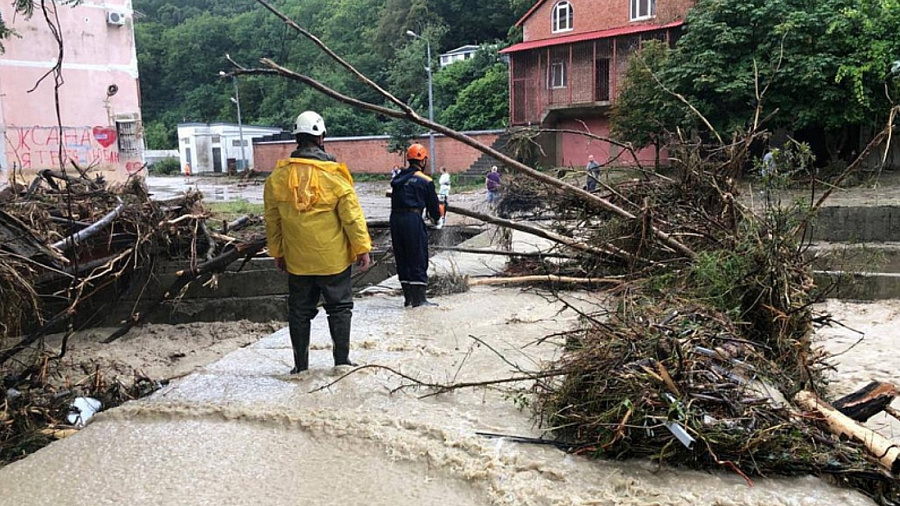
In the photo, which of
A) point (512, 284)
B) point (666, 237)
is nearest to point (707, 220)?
point (666, 237)

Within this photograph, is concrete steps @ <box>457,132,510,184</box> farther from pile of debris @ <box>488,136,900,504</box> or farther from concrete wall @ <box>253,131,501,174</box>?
pile of debris @ <box>488,136,900,504</box>

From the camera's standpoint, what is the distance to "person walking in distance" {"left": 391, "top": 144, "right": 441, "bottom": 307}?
671 centimetres

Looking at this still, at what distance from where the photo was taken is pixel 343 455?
11.0 ft

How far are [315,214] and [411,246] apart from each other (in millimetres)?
2453

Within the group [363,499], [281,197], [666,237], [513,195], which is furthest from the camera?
[513,195]

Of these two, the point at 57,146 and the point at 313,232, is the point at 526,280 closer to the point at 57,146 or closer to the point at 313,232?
the point at 313,232

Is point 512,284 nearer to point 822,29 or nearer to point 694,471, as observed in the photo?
point 694,471

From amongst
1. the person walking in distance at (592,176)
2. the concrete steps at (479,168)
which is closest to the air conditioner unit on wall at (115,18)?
the person walking in distance at (592,176)

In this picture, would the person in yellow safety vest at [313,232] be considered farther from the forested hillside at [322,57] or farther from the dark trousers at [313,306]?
the forested hillside at [322,57]

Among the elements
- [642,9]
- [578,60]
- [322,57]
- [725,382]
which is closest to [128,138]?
[725,382]

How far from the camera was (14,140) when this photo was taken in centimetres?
1653

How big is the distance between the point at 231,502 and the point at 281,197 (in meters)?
2.06

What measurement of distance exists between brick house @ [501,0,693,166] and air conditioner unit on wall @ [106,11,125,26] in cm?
1927

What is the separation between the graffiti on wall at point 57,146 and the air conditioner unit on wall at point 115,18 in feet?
9.64
